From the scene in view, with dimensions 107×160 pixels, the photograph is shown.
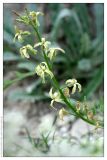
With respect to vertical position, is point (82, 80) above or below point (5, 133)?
above

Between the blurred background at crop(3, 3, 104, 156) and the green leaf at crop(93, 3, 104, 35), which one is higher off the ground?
the green leaf at crop(93, 3, 104, 35)

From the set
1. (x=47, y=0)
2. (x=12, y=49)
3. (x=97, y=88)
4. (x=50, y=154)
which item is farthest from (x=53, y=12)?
(x=50, y=154)

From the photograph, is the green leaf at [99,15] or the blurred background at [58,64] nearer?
the blurred background at [58,64]

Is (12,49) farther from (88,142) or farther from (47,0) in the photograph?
(88,142)

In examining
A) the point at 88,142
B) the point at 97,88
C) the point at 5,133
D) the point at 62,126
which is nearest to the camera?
the point at 88,142

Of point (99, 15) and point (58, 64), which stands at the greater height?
point (99, 15)

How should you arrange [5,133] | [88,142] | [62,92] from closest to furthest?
1. [62,92]
2. [88,142]
3. [5,133]

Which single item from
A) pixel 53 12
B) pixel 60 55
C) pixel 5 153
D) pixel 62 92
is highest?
pixel 53 12

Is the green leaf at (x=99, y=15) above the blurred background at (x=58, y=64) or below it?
above

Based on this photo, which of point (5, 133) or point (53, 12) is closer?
point (5, 133)

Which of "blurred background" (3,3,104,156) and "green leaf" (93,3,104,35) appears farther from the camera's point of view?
"green leaf" (93,3,104,35)

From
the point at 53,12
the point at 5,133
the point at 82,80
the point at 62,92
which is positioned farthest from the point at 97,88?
the point at 62,92
